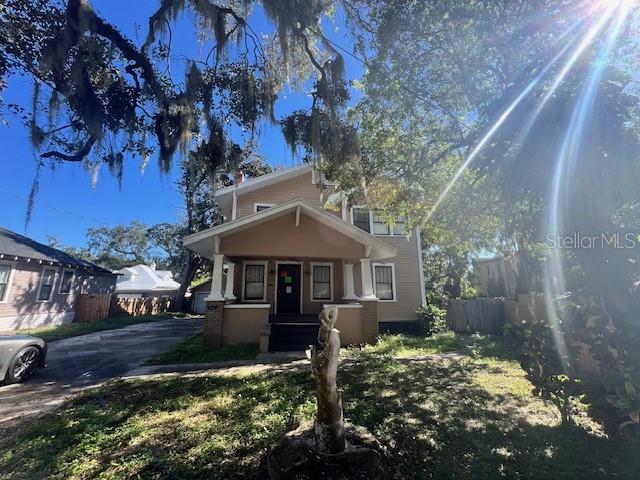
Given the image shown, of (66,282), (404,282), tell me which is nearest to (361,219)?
(404,282)

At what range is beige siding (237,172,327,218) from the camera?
43.3ft

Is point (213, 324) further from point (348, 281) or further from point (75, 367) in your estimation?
point (348, 281)

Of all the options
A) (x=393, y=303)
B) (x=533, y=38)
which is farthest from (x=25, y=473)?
(x=393, y=303)

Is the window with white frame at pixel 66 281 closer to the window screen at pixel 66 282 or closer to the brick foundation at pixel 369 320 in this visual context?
the window screen at pixel 66 282

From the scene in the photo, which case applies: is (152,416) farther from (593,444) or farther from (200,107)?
(200,107)

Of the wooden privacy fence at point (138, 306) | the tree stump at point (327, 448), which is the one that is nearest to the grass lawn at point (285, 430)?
the tree stump at point (327, 448)

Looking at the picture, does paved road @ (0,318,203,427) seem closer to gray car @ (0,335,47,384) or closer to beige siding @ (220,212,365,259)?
gray car @ (0,335,47,384)

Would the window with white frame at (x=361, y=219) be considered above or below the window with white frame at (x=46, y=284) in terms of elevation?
above

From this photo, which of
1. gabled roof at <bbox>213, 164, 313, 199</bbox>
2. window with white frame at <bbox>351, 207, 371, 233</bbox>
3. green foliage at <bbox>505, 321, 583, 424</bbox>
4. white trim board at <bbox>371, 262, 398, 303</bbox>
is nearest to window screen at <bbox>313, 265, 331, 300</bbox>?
white trim board at <bbox>371, 262, 398, 303</bbox>

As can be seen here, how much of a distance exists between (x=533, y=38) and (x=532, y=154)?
2.50 m

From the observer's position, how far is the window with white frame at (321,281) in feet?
38.8

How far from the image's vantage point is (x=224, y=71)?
704 centimetres

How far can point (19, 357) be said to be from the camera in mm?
6203

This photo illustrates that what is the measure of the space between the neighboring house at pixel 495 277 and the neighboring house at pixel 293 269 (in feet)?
33.4
